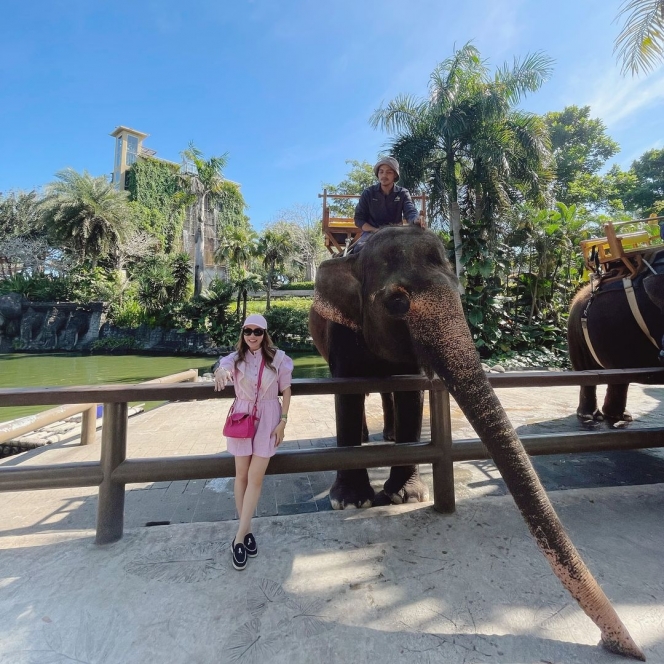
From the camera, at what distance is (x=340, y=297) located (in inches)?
101

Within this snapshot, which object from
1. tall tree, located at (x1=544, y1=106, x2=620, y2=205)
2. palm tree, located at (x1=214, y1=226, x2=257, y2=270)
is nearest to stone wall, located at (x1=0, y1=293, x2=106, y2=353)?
→ palm tree, located at (x1=214, y1=226, x2=257, y2=270)

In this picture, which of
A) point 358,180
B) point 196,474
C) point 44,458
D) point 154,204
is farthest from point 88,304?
point 196,474

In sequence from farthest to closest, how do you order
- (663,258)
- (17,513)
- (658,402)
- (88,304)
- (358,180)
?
1. (358,180)
2. (88,304)
3. (658,402)
4. (663,258)
5. (17,513)

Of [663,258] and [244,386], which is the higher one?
[663,258]

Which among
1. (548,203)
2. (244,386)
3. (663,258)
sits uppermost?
(548,203)

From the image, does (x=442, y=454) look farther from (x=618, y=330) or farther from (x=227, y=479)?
(x=618, y=330)

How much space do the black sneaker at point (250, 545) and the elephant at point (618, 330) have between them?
10.3 feet

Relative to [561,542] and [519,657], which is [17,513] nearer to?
[519,657]

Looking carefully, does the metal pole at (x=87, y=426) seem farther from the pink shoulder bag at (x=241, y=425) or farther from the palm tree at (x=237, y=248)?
the palm tree at (x=237, y=248)

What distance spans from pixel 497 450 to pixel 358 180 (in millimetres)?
39791

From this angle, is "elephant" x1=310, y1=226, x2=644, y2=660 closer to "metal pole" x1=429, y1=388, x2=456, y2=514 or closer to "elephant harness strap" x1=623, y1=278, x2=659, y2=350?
"metal pole" x1=429, y1=388, x2=456, y2=514

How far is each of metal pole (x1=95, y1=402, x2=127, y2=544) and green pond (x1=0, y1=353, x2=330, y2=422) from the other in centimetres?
1193

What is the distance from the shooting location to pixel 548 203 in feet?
65.6

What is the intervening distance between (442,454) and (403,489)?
0.50 meters
